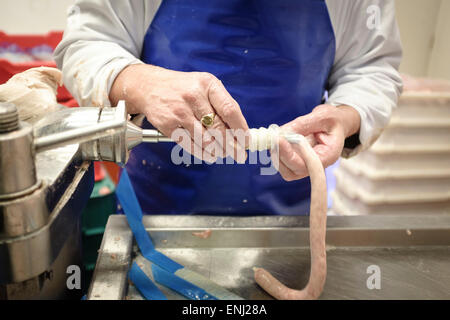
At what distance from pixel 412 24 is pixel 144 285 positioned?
1.45m

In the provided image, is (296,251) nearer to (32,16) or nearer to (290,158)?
(290,158)

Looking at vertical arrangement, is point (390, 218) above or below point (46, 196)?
below

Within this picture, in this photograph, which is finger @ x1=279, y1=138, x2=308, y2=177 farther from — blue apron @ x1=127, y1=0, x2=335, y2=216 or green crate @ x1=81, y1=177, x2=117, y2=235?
green crate @ x1=81, y1=177, x2=117, y2=235

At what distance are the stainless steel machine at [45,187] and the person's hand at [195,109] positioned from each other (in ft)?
0.41

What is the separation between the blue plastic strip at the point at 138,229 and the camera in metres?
0.84

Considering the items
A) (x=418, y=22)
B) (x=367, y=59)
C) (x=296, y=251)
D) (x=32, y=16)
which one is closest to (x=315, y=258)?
(x=296, y=251)

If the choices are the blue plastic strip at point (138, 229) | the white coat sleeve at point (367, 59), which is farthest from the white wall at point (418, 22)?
the blue plastic strip at point (138, 229)

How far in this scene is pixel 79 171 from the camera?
0.63 meters

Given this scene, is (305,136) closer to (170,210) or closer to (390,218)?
(390,218)

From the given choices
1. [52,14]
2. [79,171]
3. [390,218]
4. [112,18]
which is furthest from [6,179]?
[52,14]

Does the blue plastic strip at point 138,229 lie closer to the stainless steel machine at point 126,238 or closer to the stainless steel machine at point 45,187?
the stainless steel machine at point 126,238

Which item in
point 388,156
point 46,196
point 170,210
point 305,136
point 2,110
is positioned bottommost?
point 388,156

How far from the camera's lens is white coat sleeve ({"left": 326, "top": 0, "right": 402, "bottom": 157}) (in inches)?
41.7
